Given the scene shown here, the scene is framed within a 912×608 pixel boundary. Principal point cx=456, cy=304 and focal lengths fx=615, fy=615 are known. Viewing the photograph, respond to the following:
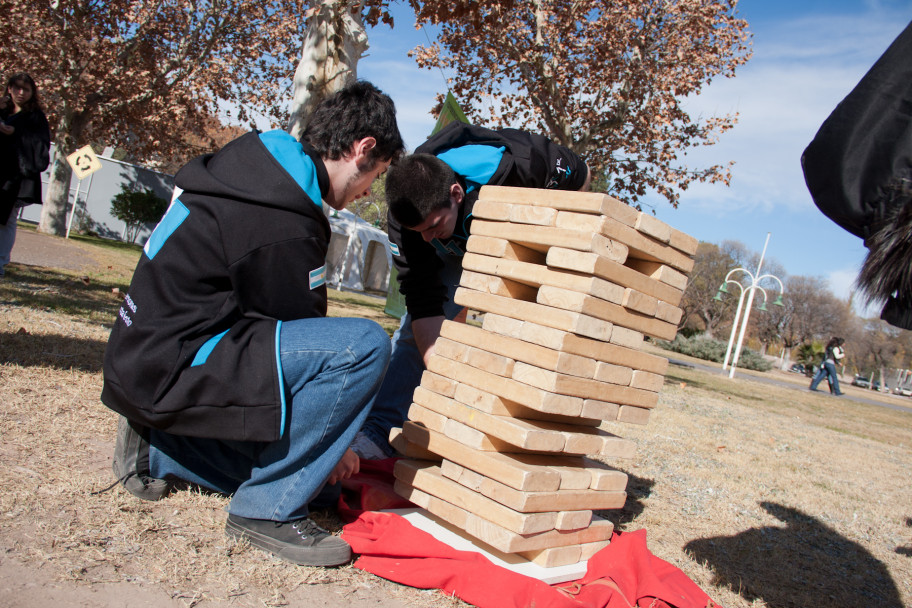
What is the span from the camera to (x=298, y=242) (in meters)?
2.09

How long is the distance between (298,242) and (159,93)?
18.2 metres

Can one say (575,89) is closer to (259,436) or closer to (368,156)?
(368,156)

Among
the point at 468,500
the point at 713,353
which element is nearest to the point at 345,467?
the point at 468,500

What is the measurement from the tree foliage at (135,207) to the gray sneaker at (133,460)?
2327cm

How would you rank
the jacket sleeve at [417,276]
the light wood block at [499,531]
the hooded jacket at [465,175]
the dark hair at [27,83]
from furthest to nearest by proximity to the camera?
the dark hair at [27,83] < the jacket sleeve at [417,276] < the hooded jacket at [465,175] < the light wood block at [499,531]

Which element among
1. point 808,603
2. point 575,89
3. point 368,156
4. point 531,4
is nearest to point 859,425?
point 575,89

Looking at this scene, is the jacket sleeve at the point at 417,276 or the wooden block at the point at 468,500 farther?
the jacket sleeve at the point at 417,276

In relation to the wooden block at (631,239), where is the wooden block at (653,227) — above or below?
above

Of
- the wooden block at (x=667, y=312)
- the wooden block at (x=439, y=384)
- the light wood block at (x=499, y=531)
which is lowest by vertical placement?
the light wood block at (x=499, y=531)

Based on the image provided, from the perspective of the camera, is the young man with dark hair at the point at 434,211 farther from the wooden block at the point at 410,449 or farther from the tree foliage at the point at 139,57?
the tree foliage at the point at 139,57

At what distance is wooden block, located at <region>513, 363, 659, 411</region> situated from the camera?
2367 millimetres

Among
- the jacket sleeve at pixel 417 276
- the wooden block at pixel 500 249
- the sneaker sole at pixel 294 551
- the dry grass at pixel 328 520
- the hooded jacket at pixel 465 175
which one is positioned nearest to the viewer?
the dry grass at pixel 328 520

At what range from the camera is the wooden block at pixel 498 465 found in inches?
91.7

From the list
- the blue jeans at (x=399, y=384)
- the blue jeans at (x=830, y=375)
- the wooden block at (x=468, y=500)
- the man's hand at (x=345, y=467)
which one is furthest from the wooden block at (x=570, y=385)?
the blue jeans at (x=830, y=375)
